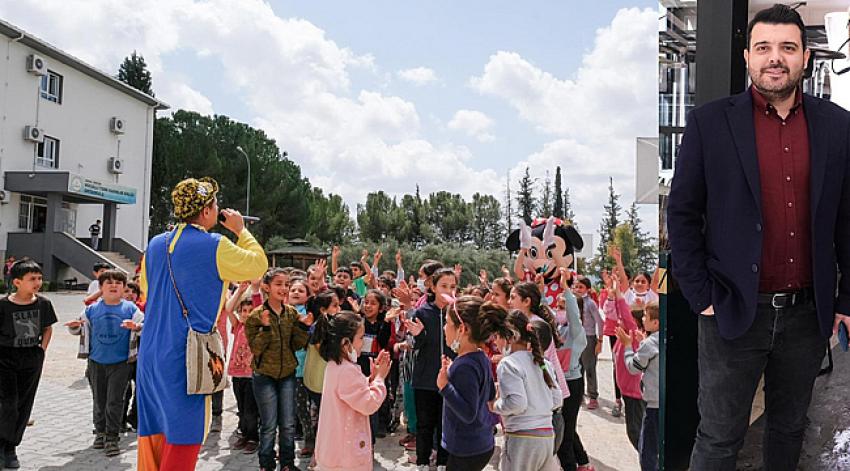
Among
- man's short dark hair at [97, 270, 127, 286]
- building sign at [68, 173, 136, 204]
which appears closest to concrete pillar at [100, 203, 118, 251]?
building sign at [68, 173, 136, 204]

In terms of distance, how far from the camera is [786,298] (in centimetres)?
245

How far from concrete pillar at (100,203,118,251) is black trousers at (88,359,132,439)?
100 ft

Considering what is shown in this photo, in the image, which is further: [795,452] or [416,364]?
[416,364]

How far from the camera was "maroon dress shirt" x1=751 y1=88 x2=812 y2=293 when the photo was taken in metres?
2.47

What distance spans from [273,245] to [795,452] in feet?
132

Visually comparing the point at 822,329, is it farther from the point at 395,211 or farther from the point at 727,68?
the point at 395,211

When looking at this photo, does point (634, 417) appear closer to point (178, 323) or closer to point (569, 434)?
A: point (569, 434)

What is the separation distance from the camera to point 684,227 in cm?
250

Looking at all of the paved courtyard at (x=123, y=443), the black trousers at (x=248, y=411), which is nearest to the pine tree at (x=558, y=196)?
the paved courtyard at (x=123, y=443)

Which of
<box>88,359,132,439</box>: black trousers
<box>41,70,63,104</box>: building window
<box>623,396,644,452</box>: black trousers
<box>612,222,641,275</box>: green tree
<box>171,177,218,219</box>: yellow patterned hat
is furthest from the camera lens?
<box>41,70,63,104</box>: building window

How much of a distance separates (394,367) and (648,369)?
12.5 ft

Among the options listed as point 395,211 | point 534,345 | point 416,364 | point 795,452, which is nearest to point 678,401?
point 795,452

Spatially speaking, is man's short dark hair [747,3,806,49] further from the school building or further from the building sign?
the building sign

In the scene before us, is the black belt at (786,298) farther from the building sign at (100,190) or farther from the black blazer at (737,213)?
the building sign at (100,190)
